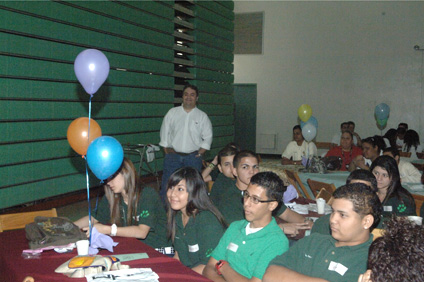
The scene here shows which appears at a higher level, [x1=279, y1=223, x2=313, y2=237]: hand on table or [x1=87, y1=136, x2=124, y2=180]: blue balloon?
[x1=87, y1=136, x2=124, y2=180]: blue balloon

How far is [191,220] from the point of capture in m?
2.81

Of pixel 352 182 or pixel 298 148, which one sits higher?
pixel 352 182

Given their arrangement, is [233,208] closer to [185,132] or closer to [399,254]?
[399,254]

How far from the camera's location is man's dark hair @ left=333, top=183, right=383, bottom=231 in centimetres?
215

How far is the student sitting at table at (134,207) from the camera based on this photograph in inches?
123

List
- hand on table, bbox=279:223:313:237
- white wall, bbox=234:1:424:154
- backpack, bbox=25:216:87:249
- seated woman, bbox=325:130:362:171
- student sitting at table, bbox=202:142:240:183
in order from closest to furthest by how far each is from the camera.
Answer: backpack, bbox=25:216:87:249 → hand on table, bbox=279:223:313:237 → student sitting at table, bbox=202:142:240:183 → seated woman, bbox=325:130:362:171 → white wall, bbox=234:1:424:154

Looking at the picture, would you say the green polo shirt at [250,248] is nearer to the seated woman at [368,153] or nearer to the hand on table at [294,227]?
the hand on table at [294,227]

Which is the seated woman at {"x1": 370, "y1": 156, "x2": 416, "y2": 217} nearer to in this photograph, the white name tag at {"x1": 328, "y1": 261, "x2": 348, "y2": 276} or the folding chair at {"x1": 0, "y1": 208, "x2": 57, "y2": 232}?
the white name tag at {"x1": 328, "y1": 261, "x2": 348, "y2": 276}

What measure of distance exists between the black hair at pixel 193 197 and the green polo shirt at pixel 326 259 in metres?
0.66

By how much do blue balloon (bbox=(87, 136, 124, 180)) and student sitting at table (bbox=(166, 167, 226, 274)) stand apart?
0.43 metres

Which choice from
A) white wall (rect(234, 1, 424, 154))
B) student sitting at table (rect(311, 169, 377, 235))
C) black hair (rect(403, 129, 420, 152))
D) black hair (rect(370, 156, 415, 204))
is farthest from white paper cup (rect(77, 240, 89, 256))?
white wall (rect(234, 1, 424, 154))

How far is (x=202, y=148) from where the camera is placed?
6.25m

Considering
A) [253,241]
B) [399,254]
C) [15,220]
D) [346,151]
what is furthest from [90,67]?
[346,151]

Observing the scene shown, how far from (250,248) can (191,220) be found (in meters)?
0.53
